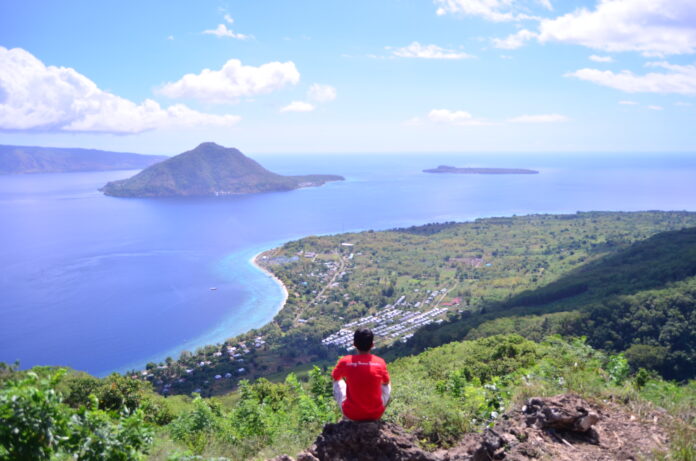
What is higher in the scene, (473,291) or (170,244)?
(170,244)

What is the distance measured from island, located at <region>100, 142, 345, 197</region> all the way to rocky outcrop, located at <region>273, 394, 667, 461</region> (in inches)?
5268

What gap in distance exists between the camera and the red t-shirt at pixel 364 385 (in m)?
3.36

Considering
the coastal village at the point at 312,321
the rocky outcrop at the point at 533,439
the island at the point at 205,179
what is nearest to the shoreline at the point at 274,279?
the coastal village at the point at 312,321

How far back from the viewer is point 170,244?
68.1 m

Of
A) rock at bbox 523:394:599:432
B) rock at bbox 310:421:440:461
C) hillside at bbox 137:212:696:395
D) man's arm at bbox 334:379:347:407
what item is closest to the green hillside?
hillside at bbox 137:212:696:395

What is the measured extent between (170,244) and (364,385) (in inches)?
2794

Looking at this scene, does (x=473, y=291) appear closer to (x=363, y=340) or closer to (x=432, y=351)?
(x=432, y=351)

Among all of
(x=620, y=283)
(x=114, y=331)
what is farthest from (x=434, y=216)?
(x=114, y=331)

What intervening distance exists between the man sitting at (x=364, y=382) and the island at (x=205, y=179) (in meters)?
134

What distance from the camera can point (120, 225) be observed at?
8125 cm

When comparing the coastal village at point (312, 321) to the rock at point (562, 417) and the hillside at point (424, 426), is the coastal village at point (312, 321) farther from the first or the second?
the rock at point (562, 417)

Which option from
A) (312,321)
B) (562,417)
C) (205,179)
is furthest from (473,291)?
(205,179)

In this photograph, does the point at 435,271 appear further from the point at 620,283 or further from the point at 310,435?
the point at 310,435

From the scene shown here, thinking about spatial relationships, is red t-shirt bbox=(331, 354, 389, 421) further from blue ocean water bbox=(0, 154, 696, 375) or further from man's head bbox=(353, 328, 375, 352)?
blue ocean water bbox=(0, 154, 696, 375)
